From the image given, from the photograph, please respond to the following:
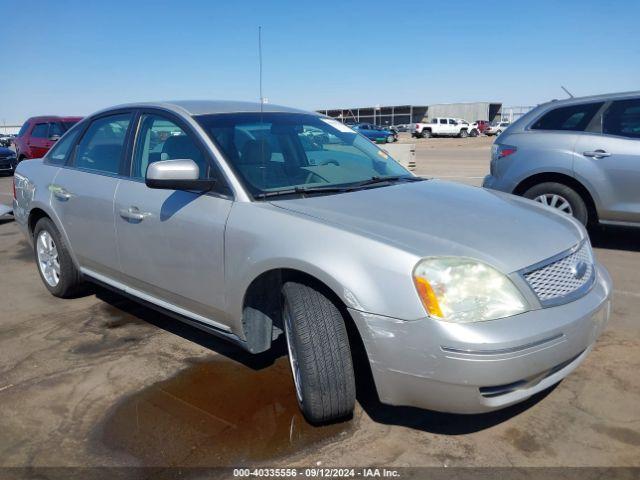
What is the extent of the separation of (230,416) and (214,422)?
0.30 ft

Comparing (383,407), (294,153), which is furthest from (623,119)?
(383,407)

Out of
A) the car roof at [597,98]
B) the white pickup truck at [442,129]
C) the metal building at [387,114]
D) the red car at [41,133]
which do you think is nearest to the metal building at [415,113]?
the metal building at [387,114]

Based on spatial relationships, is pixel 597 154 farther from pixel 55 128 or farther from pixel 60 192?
pixel 55 128

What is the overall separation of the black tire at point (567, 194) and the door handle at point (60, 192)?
15.5ft

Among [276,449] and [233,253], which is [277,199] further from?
[276,449]

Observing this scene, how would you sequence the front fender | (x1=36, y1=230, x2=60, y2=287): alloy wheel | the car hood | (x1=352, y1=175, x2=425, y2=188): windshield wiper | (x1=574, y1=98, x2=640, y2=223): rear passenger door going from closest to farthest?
1. the front fender
2. the car hood
3. (x1=352, y1=175, x2=425, y2=188): windshield wiper
4. (x1=36, y1=230, x2=60, y2=287): alloy wheel
5. (x1=574, y1=98, x2=640, y2=223): rear passenger door

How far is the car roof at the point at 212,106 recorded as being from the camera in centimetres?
362

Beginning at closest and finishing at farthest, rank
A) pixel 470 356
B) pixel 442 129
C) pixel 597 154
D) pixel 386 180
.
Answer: pixel 470 356 < pixel 386 180 < pixel 597 154 < pixel 442 129

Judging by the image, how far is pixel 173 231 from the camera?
3293 mm

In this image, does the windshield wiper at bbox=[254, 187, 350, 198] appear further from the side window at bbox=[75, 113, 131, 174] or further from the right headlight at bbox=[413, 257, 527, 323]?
the side window at bbox=[75, 113, 131, 174]

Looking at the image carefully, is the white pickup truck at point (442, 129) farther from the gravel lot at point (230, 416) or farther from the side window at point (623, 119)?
the gravel lot at point (230, 416)

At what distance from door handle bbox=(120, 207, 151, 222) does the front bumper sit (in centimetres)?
171

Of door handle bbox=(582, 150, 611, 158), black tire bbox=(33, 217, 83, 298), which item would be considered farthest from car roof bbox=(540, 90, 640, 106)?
black tire bbox=(33, 217, 83, 298)

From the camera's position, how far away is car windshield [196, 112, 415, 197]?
324cm
